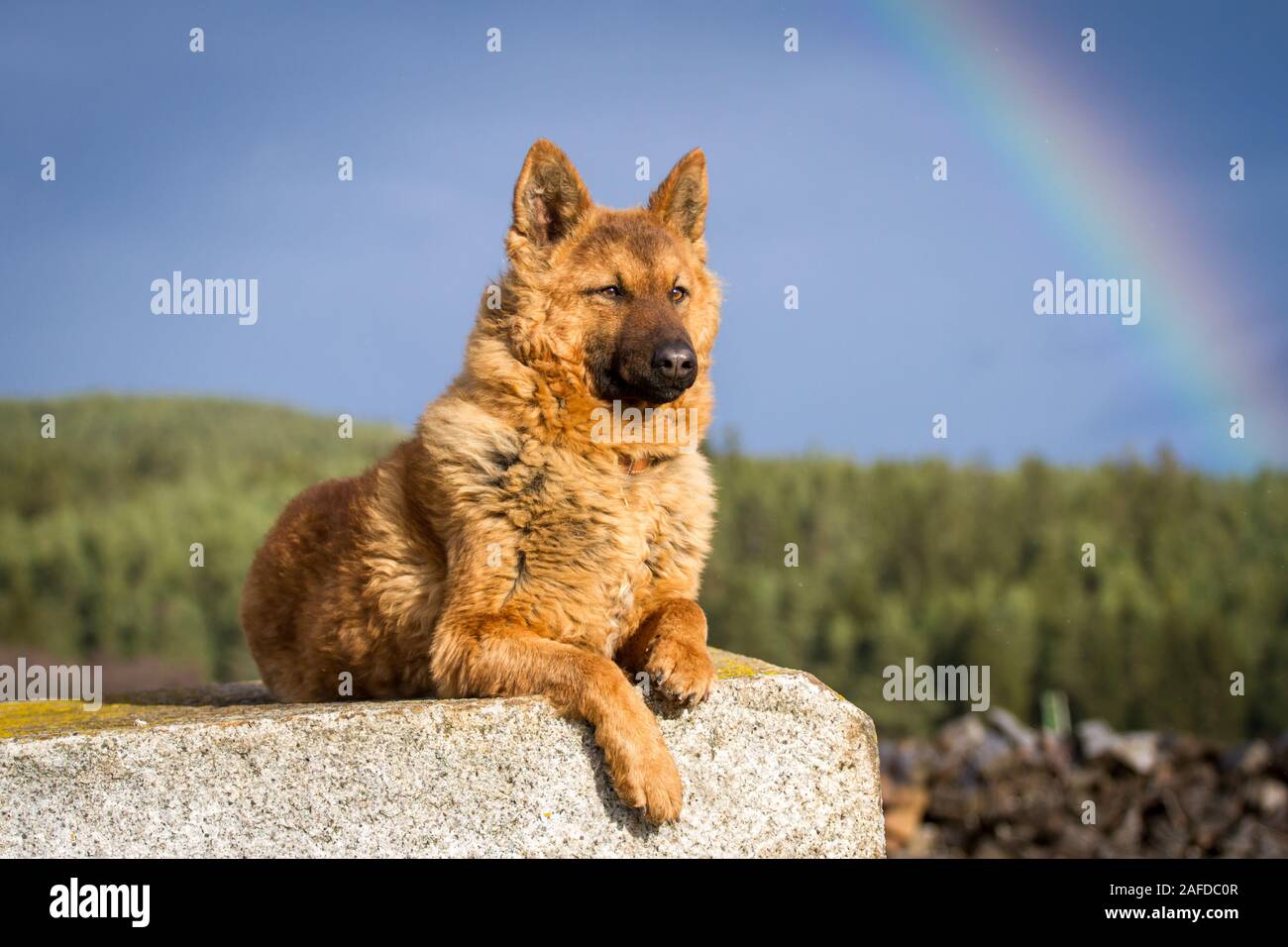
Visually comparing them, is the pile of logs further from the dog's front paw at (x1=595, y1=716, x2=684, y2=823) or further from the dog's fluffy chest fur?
the dog's front paw at (x1=595, y1=716, x2=684, y2=823)

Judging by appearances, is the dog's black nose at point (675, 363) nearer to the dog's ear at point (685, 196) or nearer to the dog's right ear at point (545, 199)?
the dog's right ear at point (545, 199)

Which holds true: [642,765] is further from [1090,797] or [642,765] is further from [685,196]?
[1090,797]

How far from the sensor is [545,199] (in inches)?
232

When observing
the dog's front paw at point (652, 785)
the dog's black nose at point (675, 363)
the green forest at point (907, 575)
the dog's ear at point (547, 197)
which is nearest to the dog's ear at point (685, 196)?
the dog's ear at point (547, 197)

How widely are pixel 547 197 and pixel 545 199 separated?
15 millimetres

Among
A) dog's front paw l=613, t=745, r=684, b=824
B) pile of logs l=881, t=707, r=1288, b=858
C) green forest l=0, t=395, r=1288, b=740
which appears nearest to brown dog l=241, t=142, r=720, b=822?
dog's front paw l=613, t=745, r=684, b=824

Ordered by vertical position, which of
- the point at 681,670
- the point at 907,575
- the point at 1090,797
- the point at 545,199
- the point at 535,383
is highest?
the point at 545,199

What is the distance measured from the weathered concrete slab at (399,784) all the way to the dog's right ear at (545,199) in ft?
7.47

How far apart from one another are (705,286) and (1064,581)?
628 inches

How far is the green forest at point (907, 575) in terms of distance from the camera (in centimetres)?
1864

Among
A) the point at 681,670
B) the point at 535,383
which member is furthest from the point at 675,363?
the point at 681,670
